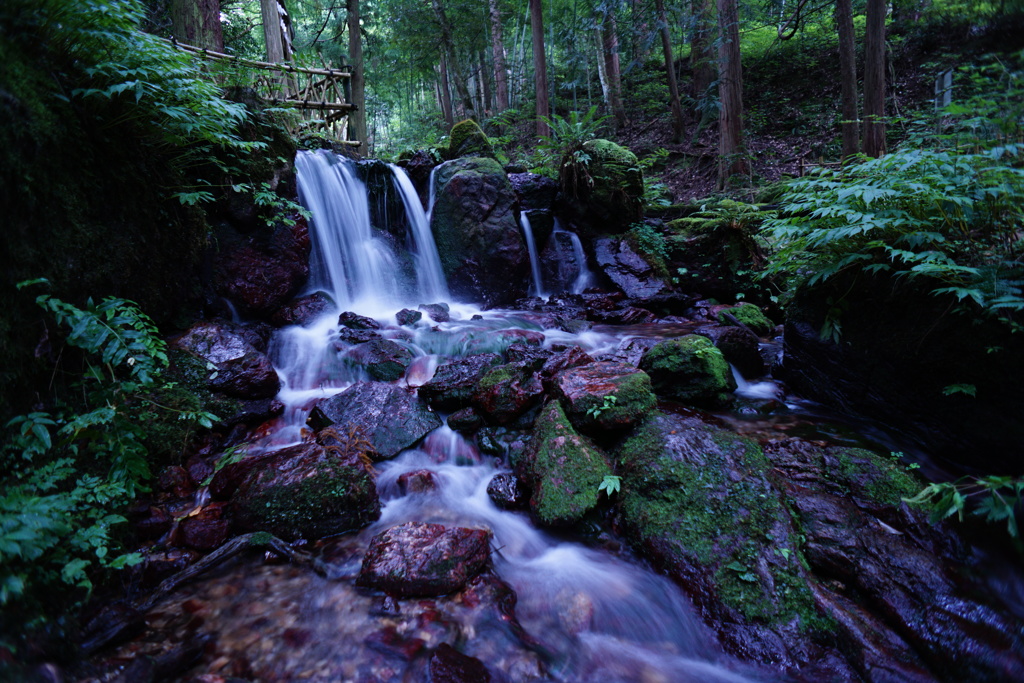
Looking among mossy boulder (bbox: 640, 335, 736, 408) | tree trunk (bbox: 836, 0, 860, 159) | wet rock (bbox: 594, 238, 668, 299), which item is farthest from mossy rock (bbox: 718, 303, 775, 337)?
tree trunk (bbox: 836, 0, 860, 159)

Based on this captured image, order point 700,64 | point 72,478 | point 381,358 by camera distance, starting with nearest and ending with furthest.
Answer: point 72,478 → point 381,358 → point 700,64

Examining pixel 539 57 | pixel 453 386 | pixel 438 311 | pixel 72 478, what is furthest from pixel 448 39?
pixel 72 478

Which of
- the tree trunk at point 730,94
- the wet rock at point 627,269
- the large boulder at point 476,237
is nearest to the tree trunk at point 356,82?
the large boulder at point 476,237

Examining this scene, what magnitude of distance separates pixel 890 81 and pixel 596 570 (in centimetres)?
1929

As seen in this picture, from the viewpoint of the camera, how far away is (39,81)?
2.80m

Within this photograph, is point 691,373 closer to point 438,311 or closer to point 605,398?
point 605,398

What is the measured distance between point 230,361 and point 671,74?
16592 mm

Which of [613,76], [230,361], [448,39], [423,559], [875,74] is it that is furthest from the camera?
[448,39]

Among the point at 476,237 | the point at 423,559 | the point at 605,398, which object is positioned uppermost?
the point at 476,237

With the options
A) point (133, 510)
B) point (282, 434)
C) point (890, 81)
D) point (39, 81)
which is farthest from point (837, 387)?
point (890, 81)

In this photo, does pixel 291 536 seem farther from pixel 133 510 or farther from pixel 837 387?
pixel 837 387

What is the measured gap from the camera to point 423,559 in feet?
9.09

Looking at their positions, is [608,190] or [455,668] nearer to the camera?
[455,668]

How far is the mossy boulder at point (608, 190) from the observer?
33.2 feet
